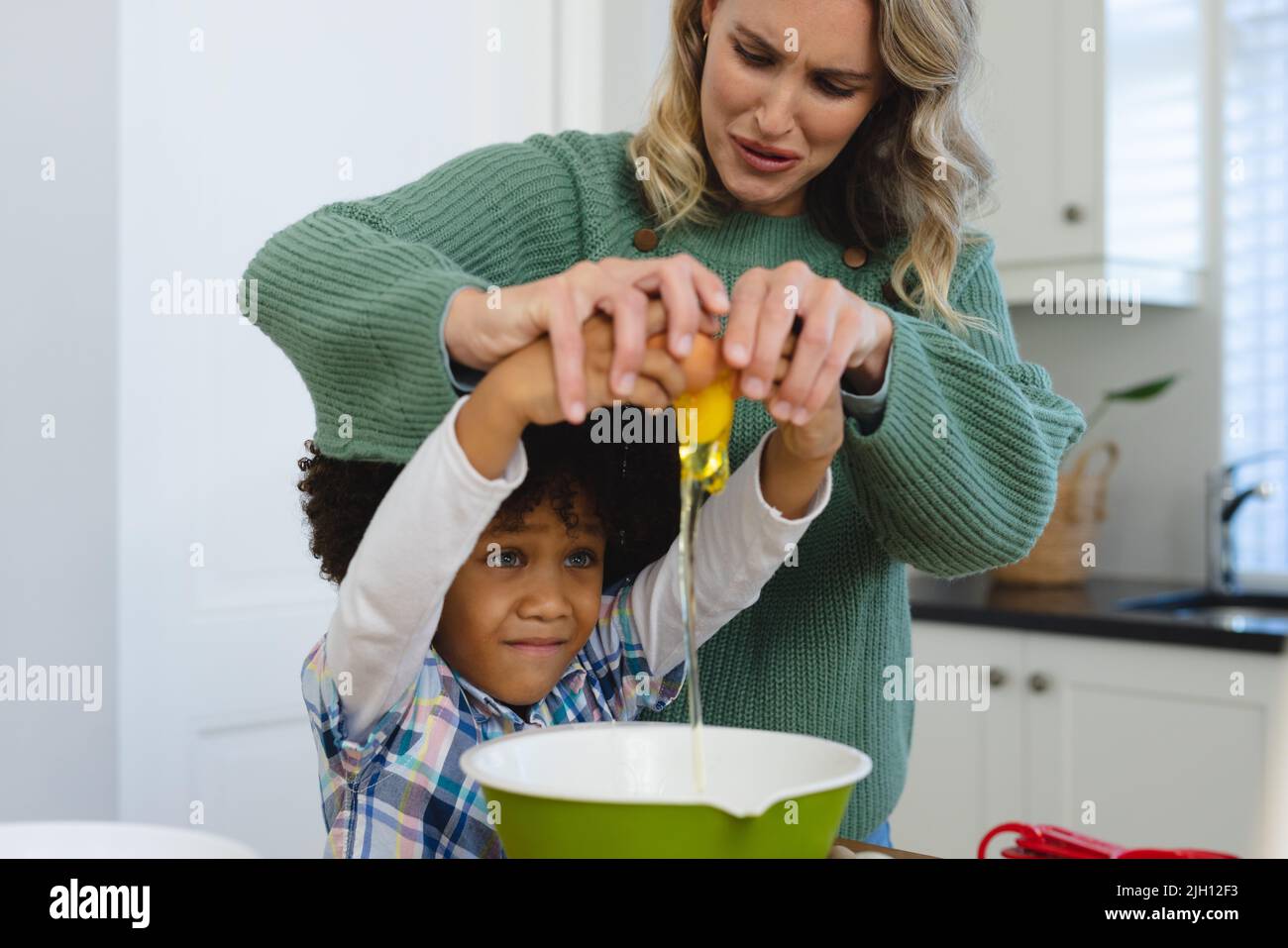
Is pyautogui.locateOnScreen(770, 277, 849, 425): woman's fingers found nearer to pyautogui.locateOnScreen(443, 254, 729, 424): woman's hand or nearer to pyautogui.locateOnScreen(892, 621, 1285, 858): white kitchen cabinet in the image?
pyautogui.locateOnScreen(443, 254, 729, 424): woman's hand

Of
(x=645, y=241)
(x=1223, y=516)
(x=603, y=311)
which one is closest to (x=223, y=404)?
(x=645, y=241)

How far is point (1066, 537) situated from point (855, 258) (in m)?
1.73

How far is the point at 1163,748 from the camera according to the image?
2277mm

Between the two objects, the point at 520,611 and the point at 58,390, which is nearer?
the point at 520,611

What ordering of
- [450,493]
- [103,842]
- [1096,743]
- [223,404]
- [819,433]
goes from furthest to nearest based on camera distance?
[1096,743] → [223,404] → [819,433] → [450,493] → [103,842]

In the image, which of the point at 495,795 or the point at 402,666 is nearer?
the point at 495,795

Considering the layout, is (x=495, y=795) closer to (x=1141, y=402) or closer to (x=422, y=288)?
(x=422, y=288)

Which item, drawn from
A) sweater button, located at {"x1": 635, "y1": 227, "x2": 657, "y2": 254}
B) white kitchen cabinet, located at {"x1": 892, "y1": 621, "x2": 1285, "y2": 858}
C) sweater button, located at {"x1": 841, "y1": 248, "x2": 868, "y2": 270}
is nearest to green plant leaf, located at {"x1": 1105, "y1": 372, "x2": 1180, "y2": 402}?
white kitchen cabinet, located at {"x1": 892, "y1": 621, "x2": 1285, "y2": 858}

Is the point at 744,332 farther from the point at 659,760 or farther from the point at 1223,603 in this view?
the point at 1223,603

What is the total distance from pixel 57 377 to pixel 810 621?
45.1 inches

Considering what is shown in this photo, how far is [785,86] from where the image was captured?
3.74 ft

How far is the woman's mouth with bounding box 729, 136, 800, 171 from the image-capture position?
117 cm

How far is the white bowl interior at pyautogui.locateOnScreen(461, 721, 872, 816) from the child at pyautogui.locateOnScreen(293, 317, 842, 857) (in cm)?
11
